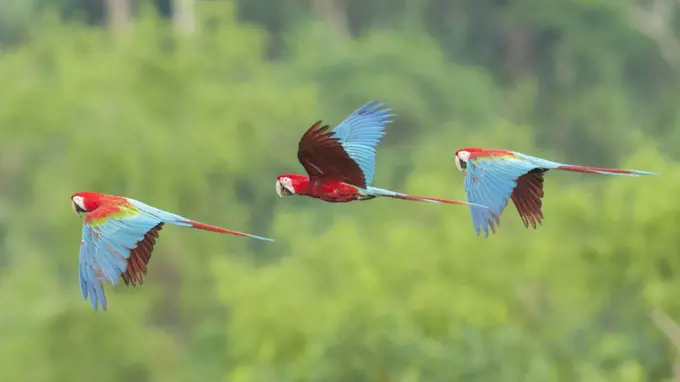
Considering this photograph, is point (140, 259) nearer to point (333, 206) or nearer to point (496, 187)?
point (496, 187)

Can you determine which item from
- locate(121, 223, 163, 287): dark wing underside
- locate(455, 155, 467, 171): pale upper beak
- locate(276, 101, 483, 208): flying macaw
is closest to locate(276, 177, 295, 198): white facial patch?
locate(276, 101, 483, 208): flying macaw

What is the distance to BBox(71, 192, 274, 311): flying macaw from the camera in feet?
19.1

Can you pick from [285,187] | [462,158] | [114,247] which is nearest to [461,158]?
[462,158]

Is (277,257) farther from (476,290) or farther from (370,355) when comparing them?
(370,355)

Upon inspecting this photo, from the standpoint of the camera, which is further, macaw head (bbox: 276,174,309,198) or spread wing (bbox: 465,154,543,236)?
macaw head (bbox: 276,174,309,198)

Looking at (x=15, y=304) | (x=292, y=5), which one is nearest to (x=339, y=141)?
(x=15, y=304)

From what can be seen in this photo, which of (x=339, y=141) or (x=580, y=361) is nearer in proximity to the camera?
(x=339, y=141)

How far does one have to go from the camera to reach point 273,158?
33469 millimetres

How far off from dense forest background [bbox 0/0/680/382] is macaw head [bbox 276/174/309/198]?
11368mm

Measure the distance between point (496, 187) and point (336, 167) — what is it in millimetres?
578

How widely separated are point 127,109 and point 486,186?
24232 millimetres

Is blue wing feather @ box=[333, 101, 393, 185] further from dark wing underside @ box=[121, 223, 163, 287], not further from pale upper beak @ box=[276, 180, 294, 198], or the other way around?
dark wing underside @ box=[121, 223, 163, 287]

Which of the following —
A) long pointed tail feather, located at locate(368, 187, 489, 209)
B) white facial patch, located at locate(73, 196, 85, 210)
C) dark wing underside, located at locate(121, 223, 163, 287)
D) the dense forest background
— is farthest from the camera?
the dense forest background

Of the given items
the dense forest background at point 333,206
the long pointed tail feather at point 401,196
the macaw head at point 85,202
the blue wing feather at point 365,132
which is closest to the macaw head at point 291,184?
the blue wing feather at point 365,132
